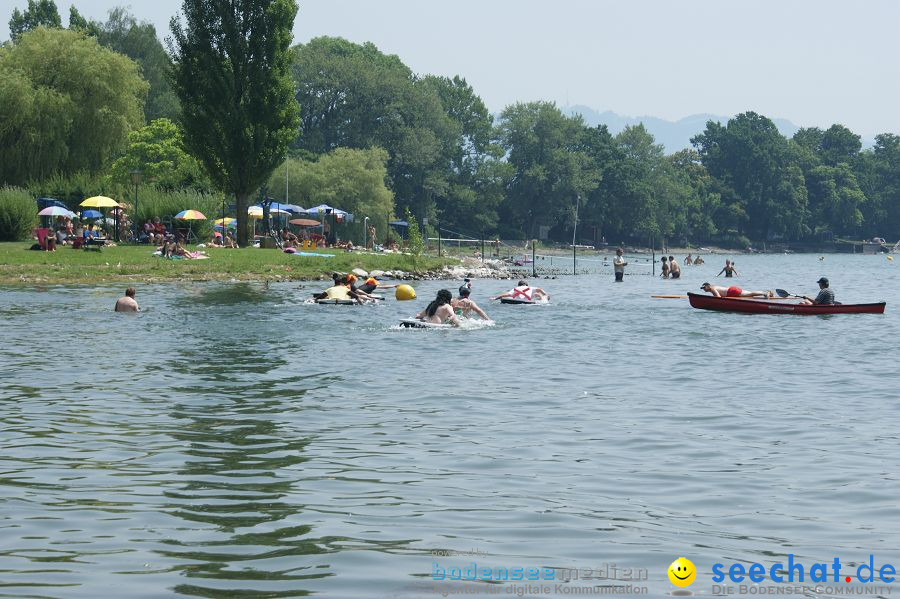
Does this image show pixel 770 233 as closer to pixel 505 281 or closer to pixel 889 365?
pixel 505 281

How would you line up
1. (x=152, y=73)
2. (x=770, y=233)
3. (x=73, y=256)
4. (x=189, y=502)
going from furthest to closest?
(x=770, y=233) < (x=152, y=73) < (x=73, y=256) < (x=189, y=502)

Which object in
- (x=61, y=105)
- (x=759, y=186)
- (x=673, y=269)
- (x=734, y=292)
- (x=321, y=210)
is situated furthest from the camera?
(x=759, y=186)

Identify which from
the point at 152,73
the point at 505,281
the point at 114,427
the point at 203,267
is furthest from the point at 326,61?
the point at 114,427

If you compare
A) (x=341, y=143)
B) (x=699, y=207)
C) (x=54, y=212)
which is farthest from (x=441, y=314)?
(x=699, y=207)

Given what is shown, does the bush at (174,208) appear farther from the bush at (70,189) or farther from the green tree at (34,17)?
the green tree at (34,17)

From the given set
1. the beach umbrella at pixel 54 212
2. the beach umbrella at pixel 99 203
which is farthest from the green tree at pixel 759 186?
the beach umbrella at pixel 54 212

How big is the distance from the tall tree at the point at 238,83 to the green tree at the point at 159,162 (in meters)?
16.7

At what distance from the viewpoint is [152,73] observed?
122 meters

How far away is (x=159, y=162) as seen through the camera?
82.7 m

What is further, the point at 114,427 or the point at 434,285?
the point at 434,285

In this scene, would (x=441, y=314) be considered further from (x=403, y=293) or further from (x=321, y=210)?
(x=321, y=210)

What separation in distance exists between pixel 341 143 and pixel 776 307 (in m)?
91.3

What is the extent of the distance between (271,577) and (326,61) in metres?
120

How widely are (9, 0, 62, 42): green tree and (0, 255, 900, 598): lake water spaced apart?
10265 centimetres
